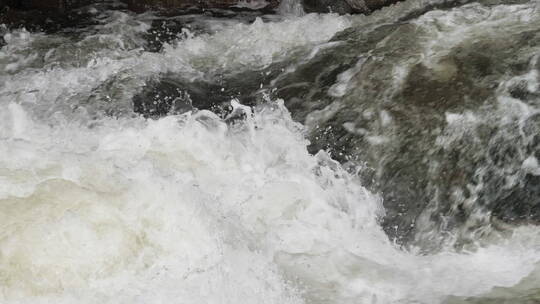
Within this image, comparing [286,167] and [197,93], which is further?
[197,93]

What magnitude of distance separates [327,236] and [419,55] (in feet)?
7.36

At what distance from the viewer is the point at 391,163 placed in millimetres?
4629

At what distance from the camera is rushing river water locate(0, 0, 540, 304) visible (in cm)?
346

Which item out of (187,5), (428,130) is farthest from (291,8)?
(428,130)

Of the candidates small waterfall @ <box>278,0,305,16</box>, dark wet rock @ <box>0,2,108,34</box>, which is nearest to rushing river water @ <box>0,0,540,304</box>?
dark wet rock @ <box>0,2,108,34</box>

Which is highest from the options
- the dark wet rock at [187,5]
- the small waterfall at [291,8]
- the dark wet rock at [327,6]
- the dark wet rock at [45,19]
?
the dark wet rock at [327,6]

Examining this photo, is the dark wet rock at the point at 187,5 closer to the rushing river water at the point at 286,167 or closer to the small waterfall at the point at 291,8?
the small waterfall at the point at 291,8

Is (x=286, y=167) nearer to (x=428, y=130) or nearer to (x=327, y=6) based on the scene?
(x=428, y=130)

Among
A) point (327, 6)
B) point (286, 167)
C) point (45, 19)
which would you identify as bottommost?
point (45, 19)

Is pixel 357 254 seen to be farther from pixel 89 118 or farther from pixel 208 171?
pixel 89 118

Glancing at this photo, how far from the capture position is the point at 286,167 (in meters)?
4.68

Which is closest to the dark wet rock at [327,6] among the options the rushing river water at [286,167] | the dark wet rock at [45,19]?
the rushing river water at [286,167]

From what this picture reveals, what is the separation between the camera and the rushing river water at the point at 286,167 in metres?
3.46

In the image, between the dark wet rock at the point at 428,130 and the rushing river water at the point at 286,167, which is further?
the dark wet rock at the point at 428,130
